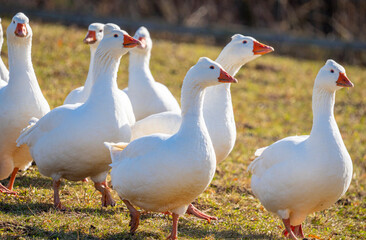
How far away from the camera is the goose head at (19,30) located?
5863mm

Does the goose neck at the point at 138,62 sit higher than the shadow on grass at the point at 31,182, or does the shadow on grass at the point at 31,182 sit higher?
the goose neck at the point at 138,62

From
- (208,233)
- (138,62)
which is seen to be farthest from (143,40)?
(208,233)

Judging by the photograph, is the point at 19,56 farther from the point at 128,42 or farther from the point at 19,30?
the point at 128,42

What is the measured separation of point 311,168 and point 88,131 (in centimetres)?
215

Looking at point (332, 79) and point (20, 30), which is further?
point (20, 30)

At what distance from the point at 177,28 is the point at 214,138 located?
32.5 ft

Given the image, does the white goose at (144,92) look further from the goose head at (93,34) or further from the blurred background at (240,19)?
the blurred background at (240,19)

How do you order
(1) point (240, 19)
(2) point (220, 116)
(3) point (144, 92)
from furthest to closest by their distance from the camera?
1. (1) point (240, 19)
2. (3) point (144, 92)
3. (2) point (220, 116)

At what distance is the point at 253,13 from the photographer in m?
18.2

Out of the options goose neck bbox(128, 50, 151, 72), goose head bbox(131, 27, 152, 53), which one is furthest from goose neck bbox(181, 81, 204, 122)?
goose head bbox(131, 27, 152, 53)

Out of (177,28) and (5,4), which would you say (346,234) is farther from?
(5,4)

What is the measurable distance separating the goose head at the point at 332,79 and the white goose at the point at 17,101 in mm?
3018

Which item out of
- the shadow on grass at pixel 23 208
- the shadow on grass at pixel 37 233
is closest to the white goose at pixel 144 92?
the shadow on grass at pixel 23 208

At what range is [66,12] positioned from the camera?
15.8 m
